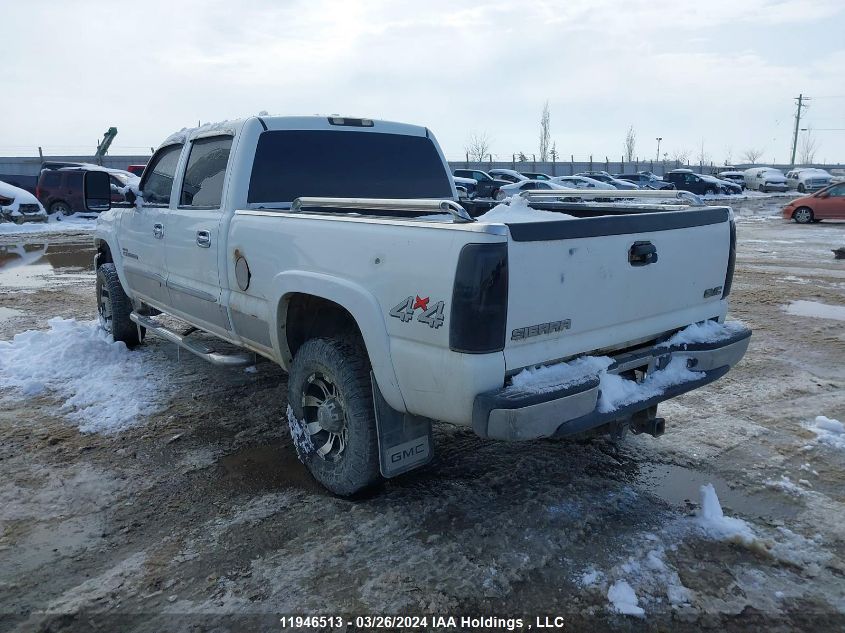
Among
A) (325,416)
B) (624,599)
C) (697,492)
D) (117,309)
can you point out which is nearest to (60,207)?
(117,309)

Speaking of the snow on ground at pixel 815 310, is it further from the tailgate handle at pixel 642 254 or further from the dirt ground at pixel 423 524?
the tailgate handle at pixel 642 254

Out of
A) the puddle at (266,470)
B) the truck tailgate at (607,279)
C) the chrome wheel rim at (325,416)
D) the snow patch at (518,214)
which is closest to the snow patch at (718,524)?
the truck tailgate at (607,279)

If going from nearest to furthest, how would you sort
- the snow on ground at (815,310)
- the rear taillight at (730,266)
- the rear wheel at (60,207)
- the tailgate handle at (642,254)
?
the tailgate handle at (642,254) → the rear taillight at (730,266) → the snow on ground at (815,310) → the rear wheel at (60,207)

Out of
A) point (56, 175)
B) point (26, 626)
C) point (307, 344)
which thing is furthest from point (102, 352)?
point (56, 175)

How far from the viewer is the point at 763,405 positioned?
5.15m

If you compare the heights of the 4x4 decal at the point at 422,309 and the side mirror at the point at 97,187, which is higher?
the side mirror at the point at 97,187

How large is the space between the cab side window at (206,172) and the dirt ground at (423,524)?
65.1 inches

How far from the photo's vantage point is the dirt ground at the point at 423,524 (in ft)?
9.21

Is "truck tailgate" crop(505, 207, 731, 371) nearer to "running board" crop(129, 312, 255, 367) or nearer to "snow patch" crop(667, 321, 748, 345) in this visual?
"snow patch" crop(667, 321, 748, 345)

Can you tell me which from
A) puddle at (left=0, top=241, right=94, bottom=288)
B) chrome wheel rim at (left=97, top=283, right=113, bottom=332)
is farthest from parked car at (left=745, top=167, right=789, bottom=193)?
chrome wheel rim at (left=97, top=283, right=113, bottom=332)

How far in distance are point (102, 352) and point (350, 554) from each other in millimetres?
4525

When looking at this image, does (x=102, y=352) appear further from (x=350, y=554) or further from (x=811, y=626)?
(x=811, y=626)

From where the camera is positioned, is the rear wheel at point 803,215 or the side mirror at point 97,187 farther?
the rear wheel at point 803,215

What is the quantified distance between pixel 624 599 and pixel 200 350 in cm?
352
